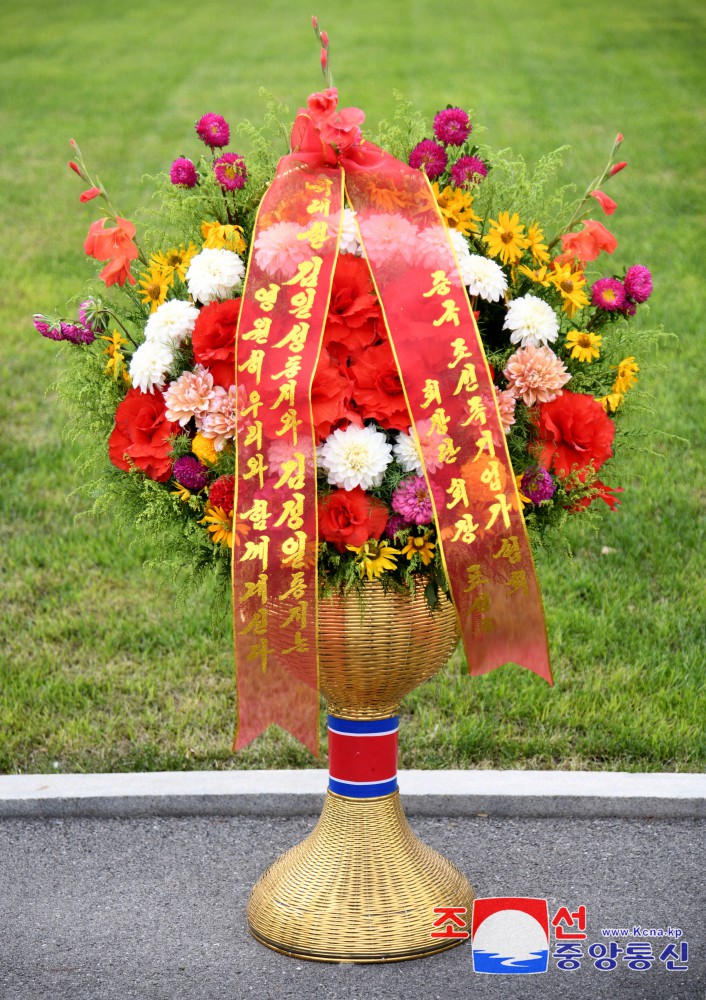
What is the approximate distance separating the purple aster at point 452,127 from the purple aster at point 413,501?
2.58 ft

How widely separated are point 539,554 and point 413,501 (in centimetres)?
273

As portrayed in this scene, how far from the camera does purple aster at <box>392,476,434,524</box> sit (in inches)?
104

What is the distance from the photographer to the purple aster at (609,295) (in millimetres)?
2863

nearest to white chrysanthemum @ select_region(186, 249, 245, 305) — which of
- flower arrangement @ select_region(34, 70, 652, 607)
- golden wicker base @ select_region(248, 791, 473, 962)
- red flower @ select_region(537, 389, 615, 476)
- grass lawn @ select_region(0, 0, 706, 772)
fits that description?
flower arrangement @ select_region(34, 70, 652, 607)

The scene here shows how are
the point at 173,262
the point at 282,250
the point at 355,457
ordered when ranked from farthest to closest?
1. the point at 173,262
2. the point at 282,250
3. the point at 355,457

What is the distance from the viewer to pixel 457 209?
2.88m

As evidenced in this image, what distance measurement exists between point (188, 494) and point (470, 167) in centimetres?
97

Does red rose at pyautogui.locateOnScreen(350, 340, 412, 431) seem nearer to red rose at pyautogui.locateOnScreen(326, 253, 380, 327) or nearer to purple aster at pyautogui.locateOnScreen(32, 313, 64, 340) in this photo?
red rose at pyautogui.locateOnScreen(326, 253, 380, 327)

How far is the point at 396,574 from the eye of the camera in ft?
9.03

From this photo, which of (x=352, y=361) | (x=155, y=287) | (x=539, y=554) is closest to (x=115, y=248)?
(x=155, y=287)

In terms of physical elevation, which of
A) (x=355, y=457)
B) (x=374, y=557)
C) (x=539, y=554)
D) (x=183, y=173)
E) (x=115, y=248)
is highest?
(x=183, y=173)

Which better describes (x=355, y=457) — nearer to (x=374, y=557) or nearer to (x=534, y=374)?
(x=374, y=557)

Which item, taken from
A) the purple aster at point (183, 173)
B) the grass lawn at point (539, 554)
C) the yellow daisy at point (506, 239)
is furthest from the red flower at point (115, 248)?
the grass lawn at point (539, 554)

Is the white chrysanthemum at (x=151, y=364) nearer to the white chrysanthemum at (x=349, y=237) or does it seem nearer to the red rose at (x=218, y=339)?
the red rose at (x=218, y=339)
